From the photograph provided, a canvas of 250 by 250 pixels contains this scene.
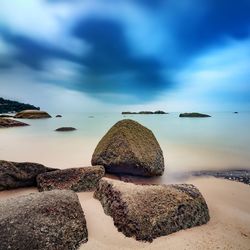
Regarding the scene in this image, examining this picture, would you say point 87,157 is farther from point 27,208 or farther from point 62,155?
point 27,208

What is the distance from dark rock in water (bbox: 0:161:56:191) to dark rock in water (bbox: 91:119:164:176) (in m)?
1.90

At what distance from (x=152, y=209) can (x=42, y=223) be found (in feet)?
4.79

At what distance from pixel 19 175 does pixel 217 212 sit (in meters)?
3.95

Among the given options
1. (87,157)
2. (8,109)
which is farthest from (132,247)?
(8,109)

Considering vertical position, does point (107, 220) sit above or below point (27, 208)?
below

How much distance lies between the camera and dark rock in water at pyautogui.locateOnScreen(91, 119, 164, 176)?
24.0 ft

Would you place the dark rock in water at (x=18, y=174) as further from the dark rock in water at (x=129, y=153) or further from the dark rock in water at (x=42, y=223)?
the dark rock in water at (x=42, y=223)

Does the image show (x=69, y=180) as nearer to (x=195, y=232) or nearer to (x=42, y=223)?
(x=42, y=223)

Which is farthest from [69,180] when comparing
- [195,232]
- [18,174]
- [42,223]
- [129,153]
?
[195,232]

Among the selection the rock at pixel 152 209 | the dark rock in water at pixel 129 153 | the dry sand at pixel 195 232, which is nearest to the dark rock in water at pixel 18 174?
the dry sand at pixel 195 232

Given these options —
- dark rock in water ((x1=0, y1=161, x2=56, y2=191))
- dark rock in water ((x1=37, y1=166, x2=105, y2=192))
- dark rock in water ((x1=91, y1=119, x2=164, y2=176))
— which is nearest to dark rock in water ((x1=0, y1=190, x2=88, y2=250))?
dark rock in water ((x1=37, y1=166, x2=105, y2=192))

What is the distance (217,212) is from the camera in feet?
16.4

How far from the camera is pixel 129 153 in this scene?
290 inches

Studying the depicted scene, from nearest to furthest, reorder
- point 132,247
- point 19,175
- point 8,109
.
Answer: point 132,247 < point 19,175 < point 8,109
